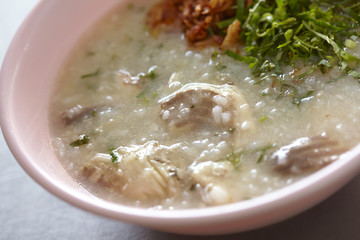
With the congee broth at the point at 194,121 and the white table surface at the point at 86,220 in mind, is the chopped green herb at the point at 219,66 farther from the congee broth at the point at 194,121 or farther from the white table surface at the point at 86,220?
the white table surface at the point at 86,220

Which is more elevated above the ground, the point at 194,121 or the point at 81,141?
the point at 194,121

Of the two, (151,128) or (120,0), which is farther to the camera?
(120,0)

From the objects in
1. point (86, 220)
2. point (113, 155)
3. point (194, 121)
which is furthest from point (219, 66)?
point (86, 220)

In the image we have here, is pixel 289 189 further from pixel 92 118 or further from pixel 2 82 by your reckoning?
pixel 2 82

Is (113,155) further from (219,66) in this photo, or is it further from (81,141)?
(219,66)

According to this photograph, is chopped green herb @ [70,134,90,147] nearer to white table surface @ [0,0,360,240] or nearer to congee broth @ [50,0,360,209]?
congee broth @ [50,0,360,209]

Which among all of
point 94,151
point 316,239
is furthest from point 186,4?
point 316,239

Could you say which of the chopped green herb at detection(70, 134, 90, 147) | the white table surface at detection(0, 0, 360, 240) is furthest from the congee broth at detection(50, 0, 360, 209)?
the white table surface at detection(0, 0, 360, 240)
